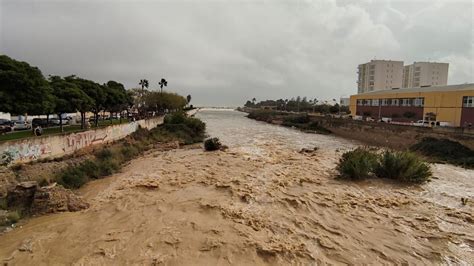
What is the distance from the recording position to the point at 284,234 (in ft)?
32.9

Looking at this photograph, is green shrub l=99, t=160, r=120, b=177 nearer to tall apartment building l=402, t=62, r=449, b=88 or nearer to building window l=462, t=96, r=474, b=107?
building window l=462, t=96, r=474, b=107

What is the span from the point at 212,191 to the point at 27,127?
2426cm

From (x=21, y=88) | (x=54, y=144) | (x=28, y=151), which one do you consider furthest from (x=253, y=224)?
(x=21, y=88)

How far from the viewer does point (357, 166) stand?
1723 centimetres

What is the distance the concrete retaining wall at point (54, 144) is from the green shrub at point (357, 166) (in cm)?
1921

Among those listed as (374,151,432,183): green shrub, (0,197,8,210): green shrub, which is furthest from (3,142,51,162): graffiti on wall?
(374,151,432,183): green shrub

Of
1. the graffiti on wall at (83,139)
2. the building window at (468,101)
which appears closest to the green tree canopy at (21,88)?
the graffiti on wall at (83,139)

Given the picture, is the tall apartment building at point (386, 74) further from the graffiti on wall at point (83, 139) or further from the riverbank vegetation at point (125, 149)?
the graffiti on wall at point (83, 139)

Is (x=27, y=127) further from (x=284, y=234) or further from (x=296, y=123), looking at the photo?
(x=296, y=123)

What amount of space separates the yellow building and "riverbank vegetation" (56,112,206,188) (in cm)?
4036

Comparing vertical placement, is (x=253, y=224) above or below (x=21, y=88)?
below

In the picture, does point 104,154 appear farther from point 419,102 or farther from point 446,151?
point 419,102

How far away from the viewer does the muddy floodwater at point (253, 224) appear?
876 cm

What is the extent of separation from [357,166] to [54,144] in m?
20.1
